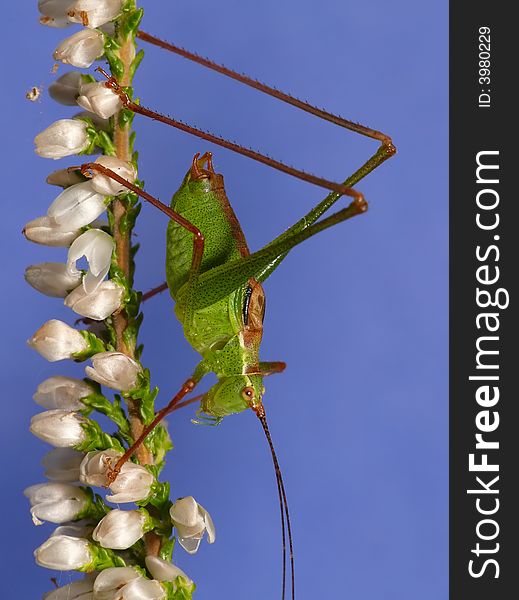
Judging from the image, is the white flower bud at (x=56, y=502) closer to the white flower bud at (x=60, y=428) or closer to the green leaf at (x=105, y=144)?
the white flower bud at (x=60, y=428)

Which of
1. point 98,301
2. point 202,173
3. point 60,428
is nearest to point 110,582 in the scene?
point 60,428

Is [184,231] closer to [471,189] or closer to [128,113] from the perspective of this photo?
[128,113]

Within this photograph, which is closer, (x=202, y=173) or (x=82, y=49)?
(x=82, y=49)

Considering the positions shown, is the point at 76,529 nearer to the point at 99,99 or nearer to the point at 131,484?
the point at 131,484

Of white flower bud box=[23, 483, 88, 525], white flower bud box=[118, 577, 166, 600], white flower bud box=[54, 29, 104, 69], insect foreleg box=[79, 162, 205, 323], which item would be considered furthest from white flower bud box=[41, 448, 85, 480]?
white flower bud box=[54, 29, 104, 69]

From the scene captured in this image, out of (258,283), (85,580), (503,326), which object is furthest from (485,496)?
(85,580)

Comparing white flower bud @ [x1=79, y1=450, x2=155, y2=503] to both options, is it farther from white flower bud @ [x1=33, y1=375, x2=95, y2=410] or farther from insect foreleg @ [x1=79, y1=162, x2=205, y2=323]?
insect foreleg @ [x1=79, y1=162, x2=205, y2=323]
